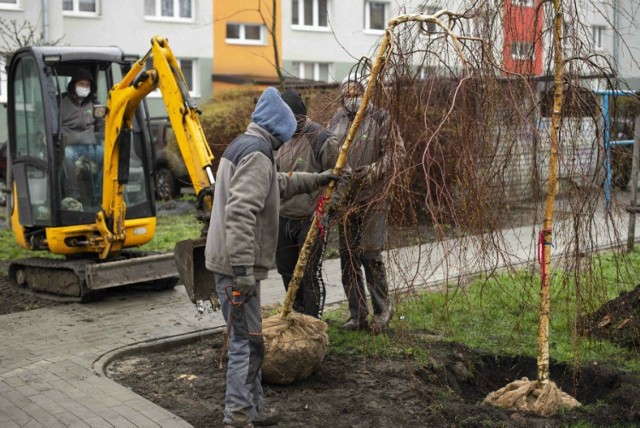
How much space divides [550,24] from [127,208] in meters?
6.01

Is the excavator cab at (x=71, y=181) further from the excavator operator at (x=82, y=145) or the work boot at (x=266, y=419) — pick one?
the work boot at (x=266, y=419)

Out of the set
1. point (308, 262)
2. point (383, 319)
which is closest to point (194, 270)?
point (308, 262)

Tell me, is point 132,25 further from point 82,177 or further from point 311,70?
point 82,177

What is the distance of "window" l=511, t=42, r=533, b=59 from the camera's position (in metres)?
5.88

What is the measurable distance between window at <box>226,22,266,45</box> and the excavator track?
25.8m

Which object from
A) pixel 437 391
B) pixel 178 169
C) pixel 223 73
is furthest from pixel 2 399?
pixel 223 73

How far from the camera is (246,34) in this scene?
36188mm

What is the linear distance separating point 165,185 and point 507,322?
13.9 m

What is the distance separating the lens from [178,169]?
20.6 metres

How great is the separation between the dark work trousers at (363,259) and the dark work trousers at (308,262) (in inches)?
8.7

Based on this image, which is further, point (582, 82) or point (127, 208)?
point (127, 208)

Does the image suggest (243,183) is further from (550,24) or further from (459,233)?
(550,24)

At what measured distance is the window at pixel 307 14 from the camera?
123 feet

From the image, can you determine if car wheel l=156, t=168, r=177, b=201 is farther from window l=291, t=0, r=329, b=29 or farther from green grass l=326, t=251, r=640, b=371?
window l=291, t=0, r=329, b=29
